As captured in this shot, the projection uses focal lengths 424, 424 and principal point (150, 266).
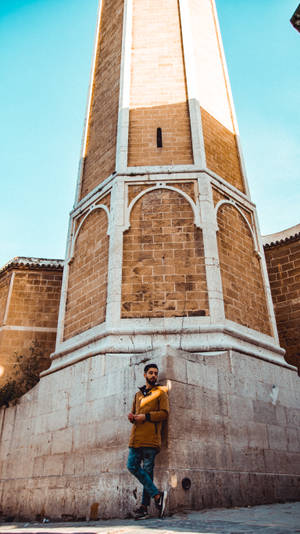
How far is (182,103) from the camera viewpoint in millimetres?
10273

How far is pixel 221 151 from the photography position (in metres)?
10.3

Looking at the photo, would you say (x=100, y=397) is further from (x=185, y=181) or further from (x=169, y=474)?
(x=185, y=181)

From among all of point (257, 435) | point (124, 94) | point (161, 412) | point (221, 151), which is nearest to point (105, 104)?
point (124, 94)

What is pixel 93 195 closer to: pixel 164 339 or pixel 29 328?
pixel 164 339

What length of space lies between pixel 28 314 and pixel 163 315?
5.92m

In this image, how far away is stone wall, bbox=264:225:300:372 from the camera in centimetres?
1067

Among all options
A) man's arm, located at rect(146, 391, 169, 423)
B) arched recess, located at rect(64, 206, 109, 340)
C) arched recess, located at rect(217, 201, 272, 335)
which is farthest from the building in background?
man's arm, located at rect(146, 391, 169, 423)

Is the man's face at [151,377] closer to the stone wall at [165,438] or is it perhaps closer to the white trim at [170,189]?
the stone wall at [165,438]

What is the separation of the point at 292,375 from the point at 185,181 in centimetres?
443

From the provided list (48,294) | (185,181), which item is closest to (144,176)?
(185,181)

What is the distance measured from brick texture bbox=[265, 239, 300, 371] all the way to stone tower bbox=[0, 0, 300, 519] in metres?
2.21

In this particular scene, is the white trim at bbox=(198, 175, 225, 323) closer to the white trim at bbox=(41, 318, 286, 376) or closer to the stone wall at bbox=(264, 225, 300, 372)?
the white trim at bbox=(41, 318, 286, 376)

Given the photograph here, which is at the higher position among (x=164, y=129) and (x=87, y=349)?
(x=164, y=129)

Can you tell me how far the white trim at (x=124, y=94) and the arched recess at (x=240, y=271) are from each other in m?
2.48
